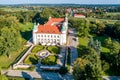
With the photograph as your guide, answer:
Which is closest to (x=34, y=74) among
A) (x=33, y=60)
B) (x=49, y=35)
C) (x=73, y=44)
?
(x=33, y=60)

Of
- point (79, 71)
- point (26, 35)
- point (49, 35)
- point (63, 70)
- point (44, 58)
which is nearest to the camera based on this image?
point (79, 71)

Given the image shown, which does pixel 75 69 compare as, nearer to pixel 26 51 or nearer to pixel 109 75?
pixel 109 75

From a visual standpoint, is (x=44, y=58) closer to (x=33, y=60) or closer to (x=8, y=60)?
(x=33, y=60)

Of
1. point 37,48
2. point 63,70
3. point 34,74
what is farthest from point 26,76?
point 37,48

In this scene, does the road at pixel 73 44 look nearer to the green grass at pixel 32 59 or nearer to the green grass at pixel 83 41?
the green grass at pixel 83 41

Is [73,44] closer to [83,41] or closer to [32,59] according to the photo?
[83,41]

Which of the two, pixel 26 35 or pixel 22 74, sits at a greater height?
Result: pixel 26 35

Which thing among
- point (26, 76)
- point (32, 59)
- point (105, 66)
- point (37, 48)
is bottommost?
point (26, 76)

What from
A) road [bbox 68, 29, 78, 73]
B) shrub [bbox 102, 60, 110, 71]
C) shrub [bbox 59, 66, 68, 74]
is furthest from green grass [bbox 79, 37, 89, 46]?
shrub [bbox 59, 66, 68, 74]

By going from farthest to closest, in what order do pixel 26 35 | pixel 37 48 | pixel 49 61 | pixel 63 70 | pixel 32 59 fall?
pixel 26 35, pixel 37 48, pixel 32 59, pixel 49 61, pixel 63 70

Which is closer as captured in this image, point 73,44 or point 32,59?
point 32,59
